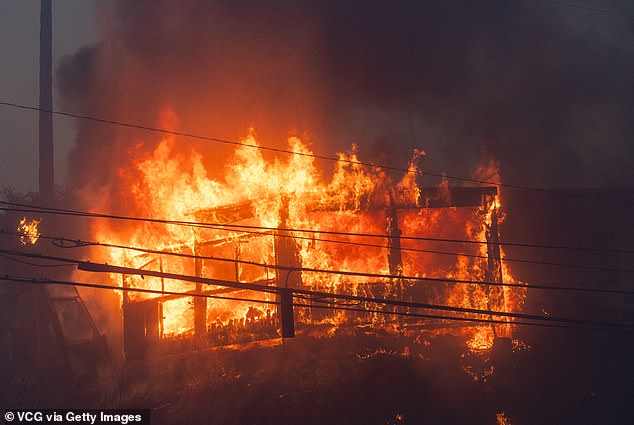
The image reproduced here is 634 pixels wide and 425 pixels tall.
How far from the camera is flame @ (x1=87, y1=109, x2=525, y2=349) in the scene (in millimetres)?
19766

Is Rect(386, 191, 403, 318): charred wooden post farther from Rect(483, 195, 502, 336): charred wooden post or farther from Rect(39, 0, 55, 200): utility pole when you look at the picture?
Rect(39, 0, 55, 200): utility pole

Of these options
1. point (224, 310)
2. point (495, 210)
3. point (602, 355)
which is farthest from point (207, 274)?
point (602, 355)

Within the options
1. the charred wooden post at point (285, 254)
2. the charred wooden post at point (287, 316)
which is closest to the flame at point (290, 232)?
the charred wooden post at point (285, 254)

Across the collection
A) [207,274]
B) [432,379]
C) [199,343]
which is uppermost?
[207,274]

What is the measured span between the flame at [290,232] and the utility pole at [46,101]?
20.4ft

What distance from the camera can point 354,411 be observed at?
54.3ft

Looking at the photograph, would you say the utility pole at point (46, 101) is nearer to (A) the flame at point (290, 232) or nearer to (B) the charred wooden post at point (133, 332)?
(A) the flame at point (290, 232)

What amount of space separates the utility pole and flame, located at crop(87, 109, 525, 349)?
6.22 metres

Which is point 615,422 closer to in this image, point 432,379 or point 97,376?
point 432,379

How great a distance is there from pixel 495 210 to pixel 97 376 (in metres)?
17.3

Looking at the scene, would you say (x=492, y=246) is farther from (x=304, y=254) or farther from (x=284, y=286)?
(x=284, y=286)

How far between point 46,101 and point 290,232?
2350cm

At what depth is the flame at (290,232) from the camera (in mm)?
19766

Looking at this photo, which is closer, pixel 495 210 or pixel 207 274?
pixel 495 210
